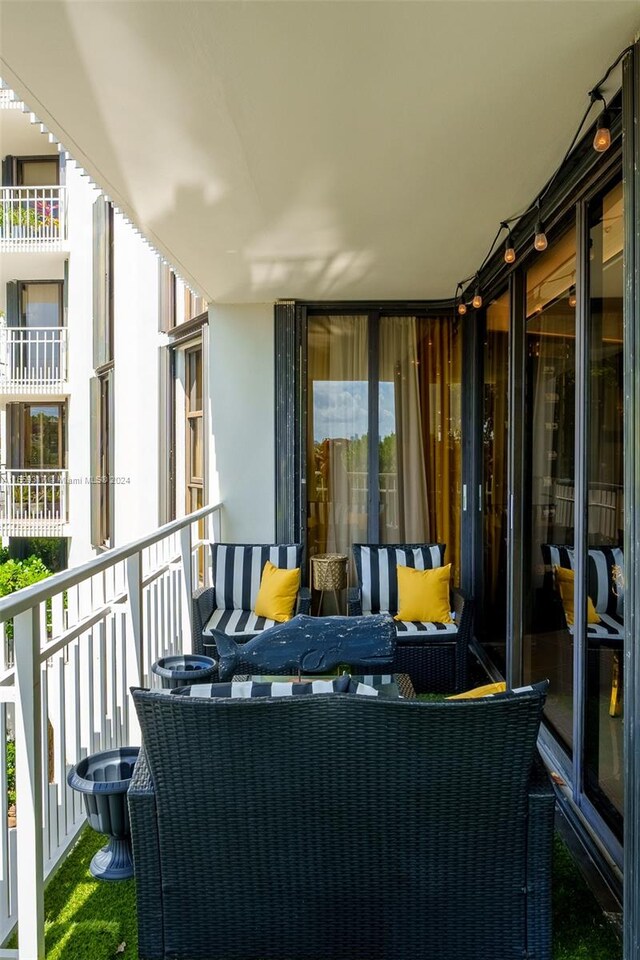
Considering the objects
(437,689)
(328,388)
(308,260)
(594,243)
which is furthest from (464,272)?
(437,689)

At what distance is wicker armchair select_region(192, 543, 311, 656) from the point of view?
4.52 m

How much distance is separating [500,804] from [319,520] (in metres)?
3.85

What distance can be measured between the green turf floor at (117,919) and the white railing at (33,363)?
10.4m

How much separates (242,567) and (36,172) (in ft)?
33.5

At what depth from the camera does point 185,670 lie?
3.02m

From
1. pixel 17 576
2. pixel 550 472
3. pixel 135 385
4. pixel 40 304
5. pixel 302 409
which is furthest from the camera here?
pixel 40 304

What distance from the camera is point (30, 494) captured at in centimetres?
1215

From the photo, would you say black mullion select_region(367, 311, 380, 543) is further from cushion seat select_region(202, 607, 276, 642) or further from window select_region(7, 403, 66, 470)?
window select_region(7, 403, 66, 470)

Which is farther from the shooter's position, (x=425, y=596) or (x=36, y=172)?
(x=36, y=172)

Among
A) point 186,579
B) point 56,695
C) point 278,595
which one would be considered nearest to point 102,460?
point 186,579

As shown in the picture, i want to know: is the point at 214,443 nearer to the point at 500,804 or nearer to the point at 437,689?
the point at 437,689

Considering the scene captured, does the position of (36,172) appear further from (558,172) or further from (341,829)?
(341,829)

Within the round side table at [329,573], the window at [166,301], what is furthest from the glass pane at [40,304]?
the round side table at [329,573]

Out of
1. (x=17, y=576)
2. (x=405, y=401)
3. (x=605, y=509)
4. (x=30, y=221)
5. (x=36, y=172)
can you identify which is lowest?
(x=17, y=576)
